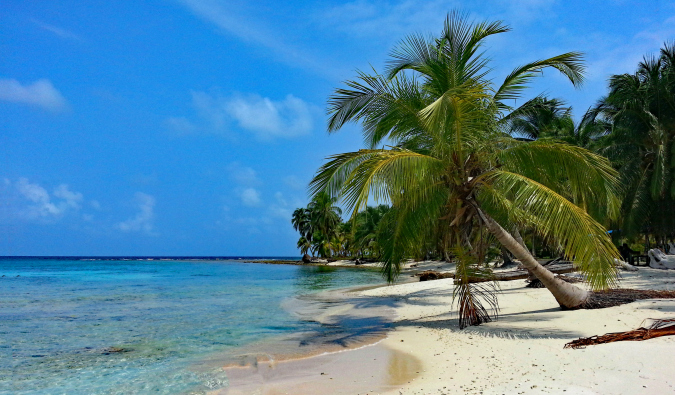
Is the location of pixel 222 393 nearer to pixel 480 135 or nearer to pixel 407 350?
pixel 407 350

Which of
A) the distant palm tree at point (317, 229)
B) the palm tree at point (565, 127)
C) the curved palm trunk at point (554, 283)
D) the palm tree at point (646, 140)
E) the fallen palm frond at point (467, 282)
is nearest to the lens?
the fallen palm frond at point (467, 282)

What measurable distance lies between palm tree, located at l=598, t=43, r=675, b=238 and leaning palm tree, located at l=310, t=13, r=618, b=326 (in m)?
11.8

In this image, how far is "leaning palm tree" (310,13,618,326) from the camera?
6.70 meters

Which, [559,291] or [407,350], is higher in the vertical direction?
[559,291]

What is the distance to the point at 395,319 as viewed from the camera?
35.0 feet

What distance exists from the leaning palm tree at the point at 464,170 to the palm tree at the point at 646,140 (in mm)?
11805

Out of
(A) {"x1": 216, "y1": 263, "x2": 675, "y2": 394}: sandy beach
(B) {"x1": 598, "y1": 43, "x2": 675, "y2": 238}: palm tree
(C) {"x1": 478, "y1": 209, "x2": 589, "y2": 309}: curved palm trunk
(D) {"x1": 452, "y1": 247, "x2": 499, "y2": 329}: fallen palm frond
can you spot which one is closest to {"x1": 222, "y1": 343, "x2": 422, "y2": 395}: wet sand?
(A) {"x1": 216, "y1": 263, "x2": 675, "y2": 394}: sandy beach

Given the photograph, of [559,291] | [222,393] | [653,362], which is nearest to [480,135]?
[559,291]

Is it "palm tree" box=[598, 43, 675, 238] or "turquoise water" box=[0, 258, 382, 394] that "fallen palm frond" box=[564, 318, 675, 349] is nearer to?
"turquoise water" box=[0, 258, 382, 394]

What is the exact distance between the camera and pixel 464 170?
8.19m

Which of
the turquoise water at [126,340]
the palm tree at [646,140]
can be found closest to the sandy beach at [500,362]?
the turquoise water at [126,340]

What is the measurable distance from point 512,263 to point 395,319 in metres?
19.7

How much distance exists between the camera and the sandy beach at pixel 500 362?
4.46 m

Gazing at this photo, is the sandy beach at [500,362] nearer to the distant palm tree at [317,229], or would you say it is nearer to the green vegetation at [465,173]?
the green vegetation at [465,173]
